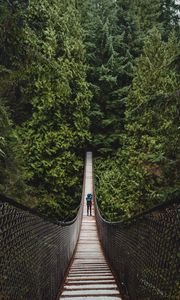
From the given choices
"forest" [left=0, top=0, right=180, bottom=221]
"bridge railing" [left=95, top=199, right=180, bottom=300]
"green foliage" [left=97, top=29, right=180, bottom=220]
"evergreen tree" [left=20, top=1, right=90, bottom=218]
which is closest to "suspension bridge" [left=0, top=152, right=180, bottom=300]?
"bridge railing" [left=95, top=199, right=180, bottom=300]

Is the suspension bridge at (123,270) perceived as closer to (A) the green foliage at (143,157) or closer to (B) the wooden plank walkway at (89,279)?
(B) the wooden plank walkway at (89,279)

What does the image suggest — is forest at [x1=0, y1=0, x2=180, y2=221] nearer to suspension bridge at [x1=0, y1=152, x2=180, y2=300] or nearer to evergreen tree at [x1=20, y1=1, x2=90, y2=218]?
evergreen tree at [x1=20, y1=1, x2=90, y2=218]

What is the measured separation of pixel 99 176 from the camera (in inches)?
890

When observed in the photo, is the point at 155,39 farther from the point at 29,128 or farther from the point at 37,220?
the point at 37,220

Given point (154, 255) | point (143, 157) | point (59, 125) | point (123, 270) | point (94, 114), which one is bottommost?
point (123, 270)

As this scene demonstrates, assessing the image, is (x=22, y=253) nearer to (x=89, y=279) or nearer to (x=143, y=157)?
(x=89, y=279)

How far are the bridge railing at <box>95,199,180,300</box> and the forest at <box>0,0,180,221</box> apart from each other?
16.2 ft

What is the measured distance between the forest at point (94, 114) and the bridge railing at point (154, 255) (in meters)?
4.94

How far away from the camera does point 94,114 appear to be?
2534cm

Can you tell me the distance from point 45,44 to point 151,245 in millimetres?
19648

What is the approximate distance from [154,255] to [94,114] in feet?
75.5

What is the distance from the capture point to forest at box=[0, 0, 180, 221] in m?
14.0

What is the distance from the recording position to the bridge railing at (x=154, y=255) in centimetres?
203

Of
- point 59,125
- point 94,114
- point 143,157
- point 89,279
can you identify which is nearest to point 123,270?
point 89,279
